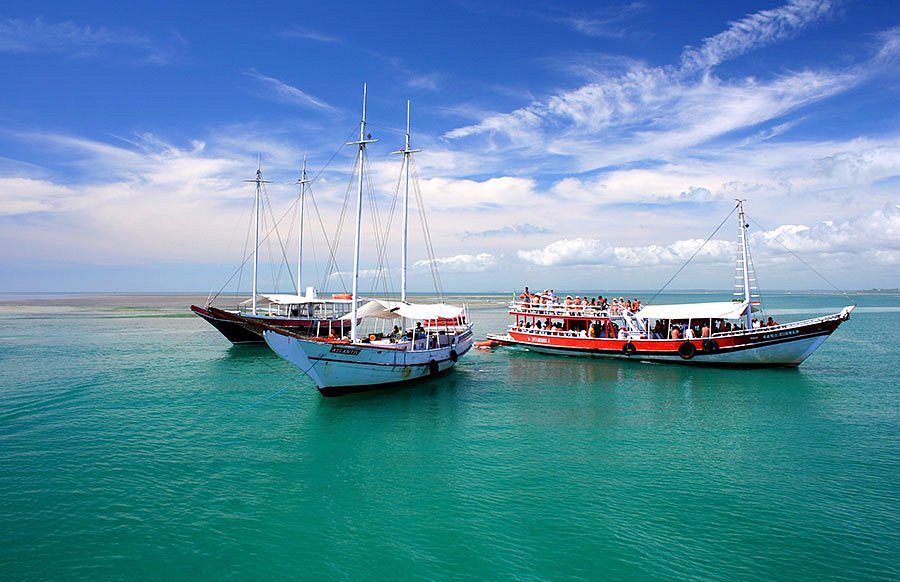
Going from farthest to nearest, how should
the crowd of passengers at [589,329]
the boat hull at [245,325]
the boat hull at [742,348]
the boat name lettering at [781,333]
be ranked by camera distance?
the boat hull at [245,325] < the crowd of passengers at [589,329] < the boat name lettering at [781,333] < the boat hull at [742,348]

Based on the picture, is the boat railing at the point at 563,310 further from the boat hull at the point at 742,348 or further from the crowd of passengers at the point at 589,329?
the boat hull at the point at 742,348

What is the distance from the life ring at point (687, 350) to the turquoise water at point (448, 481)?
24.8 ft

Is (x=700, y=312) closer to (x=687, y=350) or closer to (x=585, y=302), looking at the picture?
(x=687, y=350)

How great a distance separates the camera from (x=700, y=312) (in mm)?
36500

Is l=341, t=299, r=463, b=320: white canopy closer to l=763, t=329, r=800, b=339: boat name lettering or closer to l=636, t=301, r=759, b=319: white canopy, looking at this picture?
l=636, t=301, r=759, b=319: white canopy

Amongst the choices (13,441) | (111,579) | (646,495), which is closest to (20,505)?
(111,579)


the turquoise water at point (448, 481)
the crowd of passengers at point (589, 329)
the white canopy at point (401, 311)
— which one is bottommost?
the turquoise water at point (448, 481)

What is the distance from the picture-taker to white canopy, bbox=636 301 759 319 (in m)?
35.5

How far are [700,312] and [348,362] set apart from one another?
2557cm

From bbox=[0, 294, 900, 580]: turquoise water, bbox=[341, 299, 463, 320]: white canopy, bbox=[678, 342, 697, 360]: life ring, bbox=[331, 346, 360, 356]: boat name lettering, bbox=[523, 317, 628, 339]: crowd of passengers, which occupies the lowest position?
bbox=[0, 294, 900, 580]: turquoise water

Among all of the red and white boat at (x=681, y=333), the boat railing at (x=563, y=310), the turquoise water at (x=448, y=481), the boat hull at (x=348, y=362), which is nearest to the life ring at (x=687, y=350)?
the red and white boat at (x=681, y=333)

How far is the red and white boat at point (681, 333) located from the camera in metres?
34.3

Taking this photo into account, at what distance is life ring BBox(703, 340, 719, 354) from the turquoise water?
261 inches

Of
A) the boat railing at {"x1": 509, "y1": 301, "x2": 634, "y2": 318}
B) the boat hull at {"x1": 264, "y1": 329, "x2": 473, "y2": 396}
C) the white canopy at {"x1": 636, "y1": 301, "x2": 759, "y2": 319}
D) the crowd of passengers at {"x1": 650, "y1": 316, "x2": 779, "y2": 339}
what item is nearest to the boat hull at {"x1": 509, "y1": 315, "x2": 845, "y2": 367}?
the crowd of passengers at {"x1": 650, "y1": 316, "x2": 779, "y2": 339}
